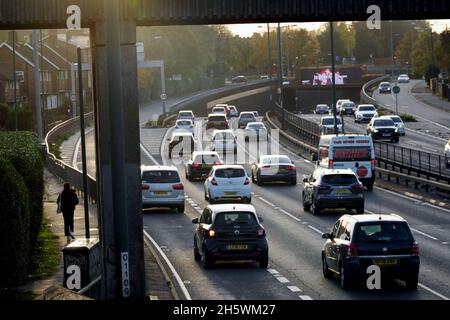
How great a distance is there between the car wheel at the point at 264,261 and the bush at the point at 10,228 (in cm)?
608

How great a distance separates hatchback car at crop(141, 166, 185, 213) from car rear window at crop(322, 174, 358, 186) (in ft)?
18.5

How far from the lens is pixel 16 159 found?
98.6 ft

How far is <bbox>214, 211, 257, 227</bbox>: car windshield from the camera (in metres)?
29.3

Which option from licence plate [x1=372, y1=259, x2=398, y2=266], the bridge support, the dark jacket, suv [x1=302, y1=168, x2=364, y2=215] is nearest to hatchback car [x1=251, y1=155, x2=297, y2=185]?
suv [x1=302, y1=168, x2=364, y2=215]

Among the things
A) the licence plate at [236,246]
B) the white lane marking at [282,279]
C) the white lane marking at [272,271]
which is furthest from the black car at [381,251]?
the licence plate at [236,246]

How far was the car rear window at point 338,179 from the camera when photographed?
41.9 m

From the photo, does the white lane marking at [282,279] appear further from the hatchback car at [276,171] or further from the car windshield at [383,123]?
the car windshield at [383,123]

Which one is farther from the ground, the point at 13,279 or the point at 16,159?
the point at 16,159

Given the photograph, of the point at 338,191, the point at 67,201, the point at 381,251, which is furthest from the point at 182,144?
the point at 381,251

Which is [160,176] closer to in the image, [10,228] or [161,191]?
[161,191]
